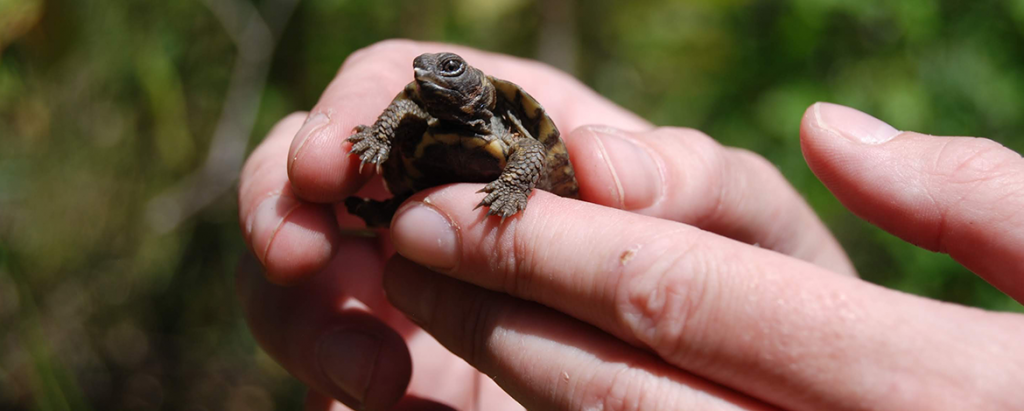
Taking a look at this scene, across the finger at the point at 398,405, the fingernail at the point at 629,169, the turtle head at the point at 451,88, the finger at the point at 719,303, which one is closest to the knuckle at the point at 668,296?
the finger at the point at 719,303

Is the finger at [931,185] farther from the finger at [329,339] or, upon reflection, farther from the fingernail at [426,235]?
the finger at [329,339]

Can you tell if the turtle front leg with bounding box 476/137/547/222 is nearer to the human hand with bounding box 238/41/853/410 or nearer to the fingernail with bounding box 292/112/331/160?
the human hand with bounding box 238/41/853/410

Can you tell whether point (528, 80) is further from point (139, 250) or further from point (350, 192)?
point (139, 250)

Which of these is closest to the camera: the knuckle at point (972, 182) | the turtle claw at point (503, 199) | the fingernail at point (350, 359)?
the knuckle at point (972, 182)

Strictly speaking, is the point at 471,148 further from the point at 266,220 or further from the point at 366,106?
the point at 266,220

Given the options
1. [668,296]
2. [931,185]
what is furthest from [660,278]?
[931,185]
